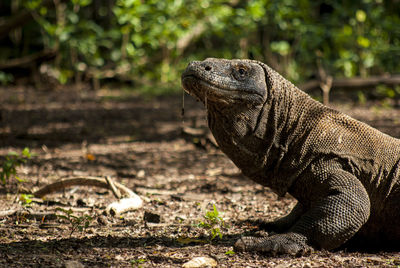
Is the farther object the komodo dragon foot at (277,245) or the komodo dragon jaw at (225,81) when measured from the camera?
the komodo dragon jaw at (225,81)

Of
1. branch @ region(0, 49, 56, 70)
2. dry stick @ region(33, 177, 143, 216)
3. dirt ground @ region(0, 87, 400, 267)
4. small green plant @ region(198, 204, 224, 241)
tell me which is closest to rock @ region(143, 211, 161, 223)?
dirt ground @ region(0, 87, 400, 267)

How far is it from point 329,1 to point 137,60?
15.5 ft

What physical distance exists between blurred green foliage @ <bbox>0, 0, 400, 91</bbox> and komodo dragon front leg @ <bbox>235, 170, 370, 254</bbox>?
277 inches

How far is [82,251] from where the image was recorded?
305 cm

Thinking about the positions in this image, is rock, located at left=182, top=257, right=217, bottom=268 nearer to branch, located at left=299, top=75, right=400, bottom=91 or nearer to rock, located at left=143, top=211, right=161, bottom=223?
rock, located at left=143, top=211, right=161, bottom=223

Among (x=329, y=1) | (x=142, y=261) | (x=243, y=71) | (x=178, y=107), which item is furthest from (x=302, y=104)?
(x=329, y=1)

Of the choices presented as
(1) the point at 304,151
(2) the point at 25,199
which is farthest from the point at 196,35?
(1) the point at 304,151

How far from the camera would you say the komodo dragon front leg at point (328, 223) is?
3.08m

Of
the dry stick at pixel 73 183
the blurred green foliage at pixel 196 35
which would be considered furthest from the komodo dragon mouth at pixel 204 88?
the blurred green foliage at pixel 196 35

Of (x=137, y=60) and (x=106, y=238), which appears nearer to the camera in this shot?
(x=106, y=238)

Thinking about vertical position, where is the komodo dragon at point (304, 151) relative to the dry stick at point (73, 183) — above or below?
above

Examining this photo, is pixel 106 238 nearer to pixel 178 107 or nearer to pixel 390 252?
pixel 390 252

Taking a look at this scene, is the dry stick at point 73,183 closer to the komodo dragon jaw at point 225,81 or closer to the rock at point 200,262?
the komodo dragon jaw at point 225,81

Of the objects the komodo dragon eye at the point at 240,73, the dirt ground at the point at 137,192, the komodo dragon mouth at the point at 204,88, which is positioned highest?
the komodo dragon eye at the point at 240,73
